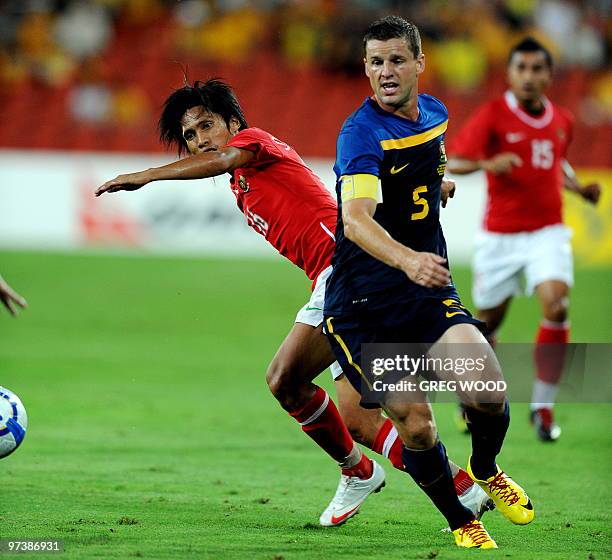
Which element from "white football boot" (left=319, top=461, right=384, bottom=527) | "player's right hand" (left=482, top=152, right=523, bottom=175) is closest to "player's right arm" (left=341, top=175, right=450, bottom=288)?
"white football boot" (left=319, top=461, right=384, bottom=527)

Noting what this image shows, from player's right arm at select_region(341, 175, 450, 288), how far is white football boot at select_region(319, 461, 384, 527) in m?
1.59

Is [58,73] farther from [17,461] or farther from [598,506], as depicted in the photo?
[598,506]

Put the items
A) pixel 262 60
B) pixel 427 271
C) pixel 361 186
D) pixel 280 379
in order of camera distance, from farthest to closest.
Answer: pixel 262 60 < pixel 280 379 < pixel 361 186 < pixel 427 271

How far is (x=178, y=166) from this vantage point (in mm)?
5109

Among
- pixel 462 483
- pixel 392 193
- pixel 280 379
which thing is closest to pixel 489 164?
pixel 280 379

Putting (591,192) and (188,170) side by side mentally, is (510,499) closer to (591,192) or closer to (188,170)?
(188,170)

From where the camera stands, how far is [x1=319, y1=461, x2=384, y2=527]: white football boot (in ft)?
18.7

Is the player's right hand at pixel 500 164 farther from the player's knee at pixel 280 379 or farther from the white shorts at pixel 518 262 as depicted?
the player's knee at pixel 280 379

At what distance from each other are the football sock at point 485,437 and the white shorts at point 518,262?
12.3 ft

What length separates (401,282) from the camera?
16.6 ft

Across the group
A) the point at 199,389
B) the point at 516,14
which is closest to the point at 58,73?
the point at 516,14

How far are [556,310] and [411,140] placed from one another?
160 inches

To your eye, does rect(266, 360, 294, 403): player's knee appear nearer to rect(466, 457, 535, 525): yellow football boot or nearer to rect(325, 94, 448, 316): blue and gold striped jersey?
rect(325, 94, 448, 316): blue and gold striped jersey

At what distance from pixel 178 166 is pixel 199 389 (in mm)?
5595
